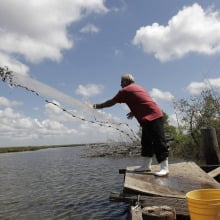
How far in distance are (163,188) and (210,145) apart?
18.3 ft

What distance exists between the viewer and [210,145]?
1260 centimetres

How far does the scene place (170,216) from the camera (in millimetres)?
5477

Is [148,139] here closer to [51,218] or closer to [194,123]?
[51,218]

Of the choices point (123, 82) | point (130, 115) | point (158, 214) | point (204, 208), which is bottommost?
point (158, 214)

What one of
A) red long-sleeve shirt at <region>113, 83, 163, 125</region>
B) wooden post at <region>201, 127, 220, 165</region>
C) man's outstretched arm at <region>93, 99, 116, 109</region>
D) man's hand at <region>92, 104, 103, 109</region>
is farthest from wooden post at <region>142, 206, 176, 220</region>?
wooden post at <region>201, 127, 220, 165</region>

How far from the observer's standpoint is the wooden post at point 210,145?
41.3ft

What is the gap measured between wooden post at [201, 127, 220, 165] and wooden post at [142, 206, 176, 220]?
7358 mm

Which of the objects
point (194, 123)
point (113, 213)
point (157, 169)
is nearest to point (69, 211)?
point (113, 213)

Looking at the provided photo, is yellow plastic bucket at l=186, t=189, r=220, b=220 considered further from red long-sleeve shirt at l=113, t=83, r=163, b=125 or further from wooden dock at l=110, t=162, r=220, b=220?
red long-sleeve shirt at l=113, t=83, r=163, b=125

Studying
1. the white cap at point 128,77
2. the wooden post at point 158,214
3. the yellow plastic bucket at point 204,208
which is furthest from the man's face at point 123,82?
the yellow plastic bucket at point 204,208

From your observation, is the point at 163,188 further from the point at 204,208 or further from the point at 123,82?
the point at 204,208

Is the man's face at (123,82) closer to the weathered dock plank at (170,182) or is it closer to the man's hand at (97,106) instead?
the man's hand at (97,106)

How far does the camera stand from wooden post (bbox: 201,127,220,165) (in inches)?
496

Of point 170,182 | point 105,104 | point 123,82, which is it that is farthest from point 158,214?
point 123,82
